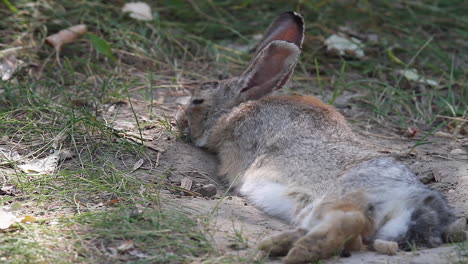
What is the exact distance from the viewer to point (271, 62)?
5.10 metres

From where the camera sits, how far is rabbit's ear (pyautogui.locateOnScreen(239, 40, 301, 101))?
16.5 ft

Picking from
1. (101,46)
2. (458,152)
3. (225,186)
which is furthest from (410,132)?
(101,46)

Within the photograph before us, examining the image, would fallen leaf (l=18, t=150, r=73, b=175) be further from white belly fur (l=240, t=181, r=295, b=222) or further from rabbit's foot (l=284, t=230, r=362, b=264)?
rabbit's foot (l=284, t=230, r=362, b=264)

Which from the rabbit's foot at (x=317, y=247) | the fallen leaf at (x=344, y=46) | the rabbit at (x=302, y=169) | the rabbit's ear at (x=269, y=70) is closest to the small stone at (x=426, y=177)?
the rabbit at (x=302, y=169)

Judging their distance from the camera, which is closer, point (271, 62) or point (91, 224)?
point (91, 224)

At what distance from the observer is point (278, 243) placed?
3.33 meters

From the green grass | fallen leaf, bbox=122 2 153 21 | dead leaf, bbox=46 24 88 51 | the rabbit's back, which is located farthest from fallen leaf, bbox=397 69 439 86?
dead leaf, bbox=46 24 88 51

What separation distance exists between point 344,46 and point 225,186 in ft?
9.52

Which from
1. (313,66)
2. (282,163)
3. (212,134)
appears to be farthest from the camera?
(313,66)

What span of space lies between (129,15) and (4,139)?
2.64 m

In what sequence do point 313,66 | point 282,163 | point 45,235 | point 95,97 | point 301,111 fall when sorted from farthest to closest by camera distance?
point 313,66 → point 95,97 → point 301,111 → point 282,163 → point 45,235

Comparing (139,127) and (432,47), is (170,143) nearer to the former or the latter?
(139,127)

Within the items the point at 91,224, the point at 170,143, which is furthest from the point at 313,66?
the point at 91,224

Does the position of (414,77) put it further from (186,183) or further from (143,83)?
(186,183)
